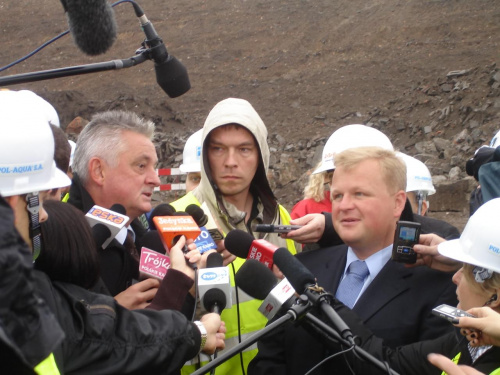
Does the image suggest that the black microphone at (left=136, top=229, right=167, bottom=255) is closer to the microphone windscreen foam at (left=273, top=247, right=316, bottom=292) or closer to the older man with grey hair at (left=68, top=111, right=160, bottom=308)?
the older man with grey hair at (left=68, top=111, right=160, bottom=308)

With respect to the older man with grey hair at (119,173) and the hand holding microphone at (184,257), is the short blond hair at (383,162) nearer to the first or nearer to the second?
the hand holding microphone at (184,257)

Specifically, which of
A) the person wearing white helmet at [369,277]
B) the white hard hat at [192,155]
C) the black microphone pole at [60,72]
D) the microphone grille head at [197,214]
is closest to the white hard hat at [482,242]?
the person wearing white helmet at [369,277]

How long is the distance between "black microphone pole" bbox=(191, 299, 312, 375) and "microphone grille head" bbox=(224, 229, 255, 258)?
840 millimetres

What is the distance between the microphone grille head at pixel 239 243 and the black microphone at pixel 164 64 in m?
1.19

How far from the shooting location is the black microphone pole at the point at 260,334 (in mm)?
2383

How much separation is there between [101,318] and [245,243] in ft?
2.94

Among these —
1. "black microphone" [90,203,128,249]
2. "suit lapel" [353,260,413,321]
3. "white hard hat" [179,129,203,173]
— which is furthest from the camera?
"white hard hat" [179,129,203,173]

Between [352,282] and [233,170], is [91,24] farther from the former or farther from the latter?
[352,282]

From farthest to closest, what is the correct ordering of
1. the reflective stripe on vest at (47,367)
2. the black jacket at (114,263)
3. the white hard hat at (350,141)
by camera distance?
the white hard hat at (350,141) → the black jacket at (114,263) → the reflective stripe on vest at (47,367)

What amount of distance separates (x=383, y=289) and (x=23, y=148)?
75.1 inches

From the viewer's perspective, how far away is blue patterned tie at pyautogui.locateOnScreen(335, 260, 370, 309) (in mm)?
3748

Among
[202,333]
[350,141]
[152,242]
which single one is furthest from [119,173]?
[350,141]

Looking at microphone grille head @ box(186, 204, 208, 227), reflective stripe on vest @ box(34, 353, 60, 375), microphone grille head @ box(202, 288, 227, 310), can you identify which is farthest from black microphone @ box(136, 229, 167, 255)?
reflective stripe on vest @ box(34, 353, 60, 375)

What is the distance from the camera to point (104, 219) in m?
3.45
